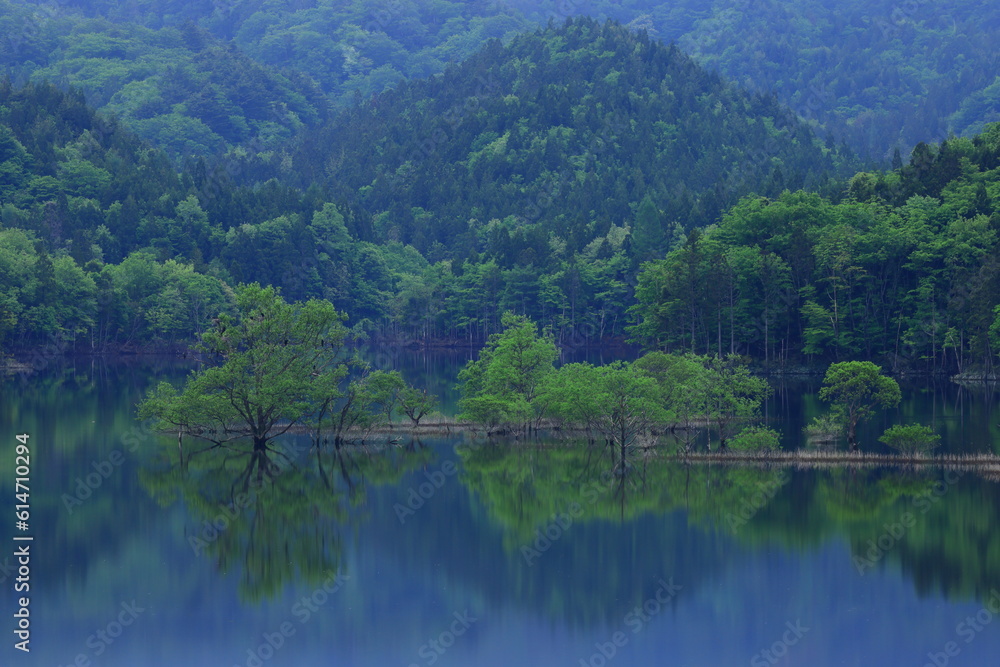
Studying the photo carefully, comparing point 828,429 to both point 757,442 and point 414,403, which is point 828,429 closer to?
point 757,442

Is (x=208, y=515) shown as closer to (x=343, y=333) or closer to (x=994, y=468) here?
(x=343, y=333)

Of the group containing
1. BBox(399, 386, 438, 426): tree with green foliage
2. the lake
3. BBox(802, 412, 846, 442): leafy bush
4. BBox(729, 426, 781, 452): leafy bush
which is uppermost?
BBox(399, 386, 438, 426): tree with green foliage

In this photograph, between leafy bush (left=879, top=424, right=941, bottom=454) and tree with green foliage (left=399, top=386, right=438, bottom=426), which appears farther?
tree with green foliage (left=399, top=386, right=438, bottom=426)

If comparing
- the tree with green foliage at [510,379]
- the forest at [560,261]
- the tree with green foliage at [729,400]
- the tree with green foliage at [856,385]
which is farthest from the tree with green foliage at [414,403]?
the forest at [560,261]

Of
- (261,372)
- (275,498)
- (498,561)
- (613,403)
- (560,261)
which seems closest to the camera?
(498,561)

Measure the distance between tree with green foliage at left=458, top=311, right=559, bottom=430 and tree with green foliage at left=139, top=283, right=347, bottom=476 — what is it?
7.64 meters

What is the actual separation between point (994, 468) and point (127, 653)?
34727mm

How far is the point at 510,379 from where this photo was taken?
6919 centimetres

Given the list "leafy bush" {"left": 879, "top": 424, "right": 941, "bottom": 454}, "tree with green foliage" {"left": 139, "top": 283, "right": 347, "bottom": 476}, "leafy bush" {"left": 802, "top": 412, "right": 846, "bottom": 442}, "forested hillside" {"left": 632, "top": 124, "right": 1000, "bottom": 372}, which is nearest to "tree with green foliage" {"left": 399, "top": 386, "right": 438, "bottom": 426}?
"tree with green foliage" {"left": 139, "top": 283, "right": 347, "bottom": 476}

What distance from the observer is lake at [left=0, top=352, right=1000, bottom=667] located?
117 feet

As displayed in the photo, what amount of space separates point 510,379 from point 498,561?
26573 mm

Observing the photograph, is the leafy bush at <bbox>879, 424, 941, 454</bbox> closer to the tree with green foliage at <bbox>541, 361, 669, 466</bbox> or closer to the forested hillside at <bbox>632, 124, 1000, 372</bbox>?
the tree with green foliage at <bbox>541, 361, 669, 466</bbox>

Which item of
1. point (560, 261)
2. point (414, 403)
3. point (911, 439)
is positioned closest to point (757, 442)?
point (911, 439)

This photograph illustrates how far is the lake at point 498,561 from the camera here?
35.7m
